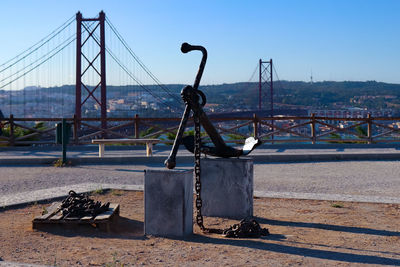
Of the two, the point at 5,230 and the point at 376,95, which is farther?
the point at 376,95

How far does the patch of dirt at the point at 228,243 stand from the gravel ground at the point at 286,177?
2262mm

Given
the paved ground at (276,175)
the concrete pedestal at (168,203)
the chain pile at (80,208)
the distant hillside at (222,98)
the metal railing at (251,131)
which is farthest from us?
the distant hillside at (222,98)

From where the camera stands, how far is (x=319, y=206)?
700 centimetres

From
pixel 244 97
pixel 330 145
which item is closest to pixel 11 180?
pixel 330 145

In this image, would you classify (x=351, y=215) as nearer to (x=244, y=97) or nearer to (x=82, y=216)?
(x=82, y=216)

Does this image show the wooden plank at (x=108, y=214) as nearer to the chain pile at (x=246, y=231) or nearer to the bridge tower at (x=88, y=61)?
the chain pile at (x=246, y=231)

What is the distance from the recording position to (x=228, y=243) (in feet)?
16.6

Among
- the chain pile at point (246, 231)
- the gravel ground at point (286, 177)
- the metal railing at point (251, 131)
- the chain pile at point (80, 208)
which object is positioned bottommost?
the gravel ground at point (286, 177)

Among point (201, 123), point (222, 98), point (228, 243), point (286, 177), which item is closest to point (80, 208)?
point (201, 123)

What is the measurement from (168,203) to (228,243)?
29.0 inches

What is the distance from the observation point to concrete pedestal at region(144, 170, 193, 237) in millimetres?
5301

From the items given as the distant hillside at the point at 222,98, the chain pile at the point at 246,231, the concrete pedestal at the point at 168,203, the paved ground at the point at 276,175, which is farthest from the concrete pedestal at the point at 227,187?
the distant hillside at the point at 222,98

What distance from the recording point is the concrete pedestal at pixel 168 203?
5.30m

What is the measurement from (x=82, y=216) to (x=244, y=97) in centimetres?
4194
